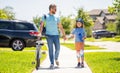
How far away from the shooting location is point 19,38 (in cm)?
2173

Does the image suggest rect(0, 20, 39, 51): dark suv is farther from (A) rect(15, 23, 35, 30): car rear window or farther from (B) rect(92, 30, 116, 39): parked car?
(B) rect(92, 30, 116, 39): parked car

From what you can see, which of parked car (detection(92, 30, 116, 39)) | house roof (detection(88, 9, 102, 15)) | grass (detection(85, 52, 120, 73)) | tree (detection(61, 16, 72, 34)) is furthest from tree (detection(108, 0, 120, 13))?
house roof (detection(88, 9, 102, 15))

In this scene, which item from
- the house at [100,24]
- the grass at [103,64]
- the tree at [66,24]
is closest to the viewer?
the grass at [103,64]

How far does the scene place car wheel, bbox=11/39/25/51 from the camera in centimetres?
2173

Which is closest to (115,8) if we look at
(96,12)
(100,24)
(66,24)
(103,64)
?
(103,64)

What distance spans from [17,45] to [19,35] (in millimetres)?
581

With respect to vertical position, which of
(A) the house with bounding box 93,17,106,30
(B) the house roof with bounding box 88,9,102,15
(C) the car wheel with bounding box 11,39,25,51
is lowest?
(A) the house with bounding box 93,17,106,30

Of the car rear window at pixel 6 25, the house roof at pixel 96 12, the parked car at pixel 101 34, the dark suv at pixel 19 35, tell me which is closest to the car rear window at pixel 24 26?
the dark suv at pixel 19 35

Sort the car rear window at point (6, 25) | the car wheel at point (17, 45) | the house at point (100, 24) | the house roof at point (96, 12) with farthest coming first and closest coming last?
1. the house roof at point (96, 12)
2. the house at point (100, 24)
3. the car rear window at point (6, 25)
4. the car wheel at point (17, 45)

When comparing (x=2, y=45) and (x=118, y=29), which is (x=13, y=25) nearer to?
Answer: (x=2, y=45)

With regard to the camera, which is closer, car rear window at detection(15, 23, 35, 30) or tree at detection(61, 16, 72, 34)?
car rear window at detection(15, 23, 35, 30)

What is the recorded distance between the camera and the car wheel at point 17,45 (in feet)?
71.3

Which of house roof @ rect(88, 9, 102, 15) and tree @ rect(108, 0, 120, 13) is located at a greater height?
tree @ rect(108, 0, 120, 13)

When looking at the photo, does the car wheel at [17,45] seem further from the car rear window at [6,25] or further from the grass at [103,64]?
the grass at [103,64]
